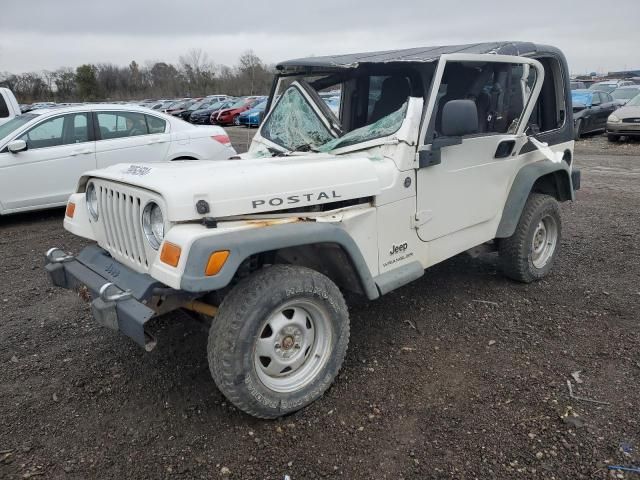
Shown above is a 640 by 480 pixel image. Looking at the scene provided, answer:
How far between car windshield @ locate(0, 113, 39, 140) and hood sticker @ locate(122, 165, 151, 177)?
5052 millimetres

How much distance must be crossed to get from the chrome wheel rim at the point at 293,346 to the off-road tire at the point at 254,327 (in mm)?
49

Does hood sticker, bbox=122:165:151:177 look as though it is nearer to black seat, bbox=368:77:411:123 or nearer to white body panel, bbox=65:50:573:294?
white body panel, bbox=65:50:573:294

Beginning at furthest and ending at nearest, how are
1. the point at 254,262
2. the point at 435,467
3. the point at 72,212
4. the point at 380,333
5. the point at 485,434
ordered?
the point at 380,333
the point at 72,212
the point at 254,262
the point at 485,434
the point at 435,467

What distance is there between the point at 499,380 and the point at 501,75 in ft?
7.99

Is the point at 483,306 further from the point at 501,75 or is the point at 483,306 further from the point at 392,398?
the point at 501,75

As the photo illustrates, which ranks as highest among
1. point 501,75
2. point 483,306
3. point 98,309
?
point 501,75

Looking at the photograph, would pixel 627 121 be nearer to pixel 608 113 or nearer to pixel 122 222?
pixel 608 113

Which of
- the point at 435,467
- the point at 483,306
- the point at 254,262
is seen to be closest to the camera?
the point at 435,467

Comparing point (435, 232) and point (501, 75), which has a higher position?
point (501, 75)

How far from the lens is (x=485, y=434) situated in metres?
2.84

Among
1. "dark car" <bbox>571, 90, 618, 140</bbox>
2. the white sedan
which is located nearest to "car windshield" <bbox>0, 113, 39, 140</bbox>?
the white sedan

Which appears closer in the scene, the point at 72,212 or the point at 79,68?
the point at 72,212

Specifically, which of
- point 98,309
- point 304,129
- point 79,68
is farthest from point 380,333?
point 79,68

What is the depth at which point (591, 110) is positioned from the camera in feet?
53.5
